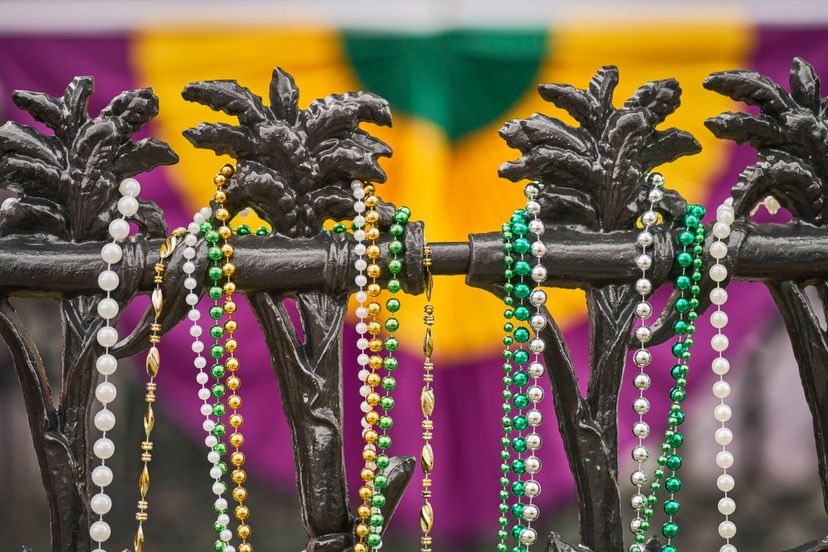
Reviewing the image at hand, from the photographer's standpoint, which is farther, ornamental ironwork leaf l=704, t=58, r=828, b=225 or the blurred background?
the blurred background

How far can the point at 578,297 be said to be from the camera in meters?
2.11

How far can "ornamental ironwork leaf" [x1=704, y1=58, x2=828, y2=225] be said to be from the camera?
0.67 meters

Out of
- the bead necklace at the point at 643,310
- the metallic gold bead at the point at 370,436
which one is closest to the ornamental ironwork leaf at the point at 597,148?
the bead necklace at the point at 643,310

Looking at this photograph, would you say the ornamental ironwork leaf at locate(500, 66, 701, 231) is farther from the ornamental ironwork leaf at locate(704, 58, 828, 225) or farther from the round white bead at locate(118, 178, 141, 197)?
the round white bead at locate(118, 178, 141, 197)

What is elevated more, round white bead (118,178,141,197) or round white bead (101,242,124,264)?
round white bead (118,178,141,197)

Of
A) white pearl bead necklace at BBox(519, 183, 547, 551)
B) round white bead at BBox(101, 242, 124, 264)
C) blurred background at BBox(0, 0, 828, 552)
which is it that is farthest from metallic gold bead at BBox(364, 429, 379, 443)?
blurred background at BBox(0, 0, 828, 552)

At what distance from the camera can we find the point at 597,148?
66 centimetres

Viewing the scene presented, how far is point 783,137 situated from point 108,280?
0.49 meters

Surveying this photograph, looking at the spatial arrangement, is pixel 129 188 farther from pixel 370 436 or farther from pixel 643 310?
pixel 643 310

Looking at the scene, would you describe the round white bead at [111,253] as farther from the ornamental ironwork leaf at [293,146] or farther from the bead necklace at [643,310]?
the bead necklace at [643,310]

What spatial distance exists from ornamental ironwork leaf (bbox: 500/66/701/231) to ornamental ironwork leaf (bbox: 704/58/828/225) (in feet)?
0.12

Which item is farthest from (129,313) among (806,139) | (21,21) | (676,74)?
(806,139)

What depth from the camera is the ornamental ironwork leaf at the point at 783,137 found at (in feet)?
2.20

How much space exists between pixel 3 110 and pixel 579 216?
1.85m
